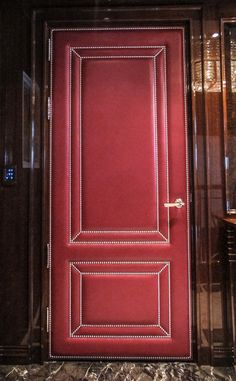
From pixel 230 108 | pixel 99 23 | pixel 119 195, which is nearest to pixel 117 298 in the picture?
pixel 119 195

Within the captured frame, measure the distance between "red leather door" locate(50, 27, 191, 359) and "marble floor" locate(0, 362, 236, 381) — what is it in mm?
63

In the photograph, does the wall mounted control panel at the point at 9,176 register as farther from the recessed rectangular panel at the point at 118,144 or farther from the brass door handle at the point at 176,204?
the brass door handle at the point at 176,204

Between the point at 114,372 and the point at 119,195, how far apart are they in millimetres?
1043

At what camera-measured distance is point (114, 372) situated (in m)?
1.78

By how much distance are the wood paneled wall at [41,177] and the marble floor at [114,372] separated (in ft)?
0.21

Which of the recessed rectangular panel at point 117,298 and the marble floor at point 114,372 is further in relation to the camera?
the recessed rectangular panel at point 117,298

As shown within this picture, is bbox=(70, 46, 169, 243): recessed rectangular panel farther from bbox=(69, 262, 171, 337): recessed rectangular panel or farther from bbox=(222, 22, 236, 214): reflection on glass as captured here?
bbox=(222, 22, 236, 214): reflection on glass

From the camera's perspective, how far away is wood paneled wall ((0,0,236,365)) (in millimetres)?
1869

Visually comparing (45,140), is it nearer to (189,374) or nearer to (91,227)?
(91,227)

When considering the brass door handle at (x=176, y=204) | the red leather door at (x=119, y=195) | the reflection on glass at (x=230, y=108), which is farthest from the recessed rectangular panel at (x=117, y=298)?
the reflection on glass at (x=230, y=108)

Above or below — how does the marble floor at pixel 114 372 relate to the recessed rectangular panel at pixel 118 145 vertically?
below

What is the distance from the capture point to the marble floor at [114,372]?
68.1 inches

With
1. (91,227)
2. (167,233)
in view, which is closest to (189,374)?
(167,233)

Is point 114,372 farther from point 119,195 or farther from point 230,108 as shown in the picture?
point 230,108
